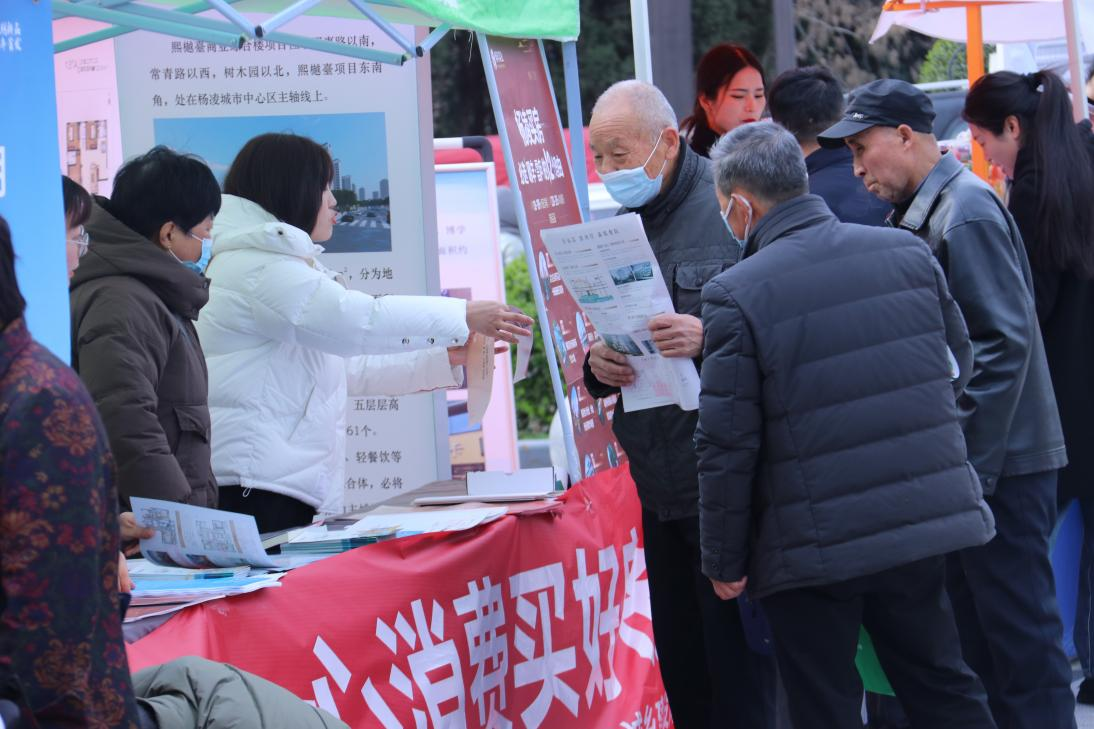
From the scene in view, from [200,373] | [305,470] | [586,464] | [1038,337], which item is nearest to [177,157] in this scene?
[200,373]

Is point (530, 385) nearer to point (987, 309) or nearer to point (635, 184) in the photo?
point (635, 184)

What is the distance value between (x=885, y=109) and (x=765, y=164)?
2.95ft

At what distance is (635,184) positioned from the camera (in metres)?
3.73

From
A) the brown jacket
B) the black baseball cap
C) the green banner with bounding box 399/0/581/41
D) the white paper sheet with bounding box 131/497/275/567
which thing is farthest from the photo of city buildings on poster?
the white paper sheet with bounding box 131/497/275/567

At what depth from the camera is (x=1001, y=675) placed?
3863 millimetres

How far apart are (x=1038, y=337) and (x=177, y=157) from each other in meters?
2.46

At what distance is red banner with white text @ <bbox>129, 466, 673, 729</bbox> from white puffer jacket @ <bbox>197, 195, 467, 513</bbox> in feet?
2.03

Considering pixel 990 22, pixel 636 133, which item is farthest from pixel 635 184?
pixel 990 22

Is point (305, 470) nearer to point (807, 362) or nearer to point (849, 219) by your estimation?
point (807, 362)

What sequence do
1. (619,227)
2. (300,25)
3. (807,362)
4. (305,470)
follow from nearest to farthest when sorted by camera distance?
1. (807,362)
2. (619,227)
3. (305,470)
4. (300,25)

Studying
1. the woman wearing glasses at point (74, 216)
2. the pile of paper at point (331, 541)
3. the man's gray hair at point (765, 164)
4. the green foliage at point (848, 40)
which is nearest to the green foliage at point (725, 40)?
the green foliage at point (848, 40)

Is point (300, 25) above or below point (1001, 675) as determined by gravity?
above

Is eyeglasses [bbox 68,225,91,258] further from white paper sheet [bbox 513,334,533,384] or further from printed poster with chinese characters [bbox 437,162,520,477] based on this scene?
printed poster with chinese characters [bbox 437,162,520,477]

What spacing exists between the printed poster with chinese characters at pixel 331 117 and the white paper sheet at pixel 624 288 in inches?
62.7
